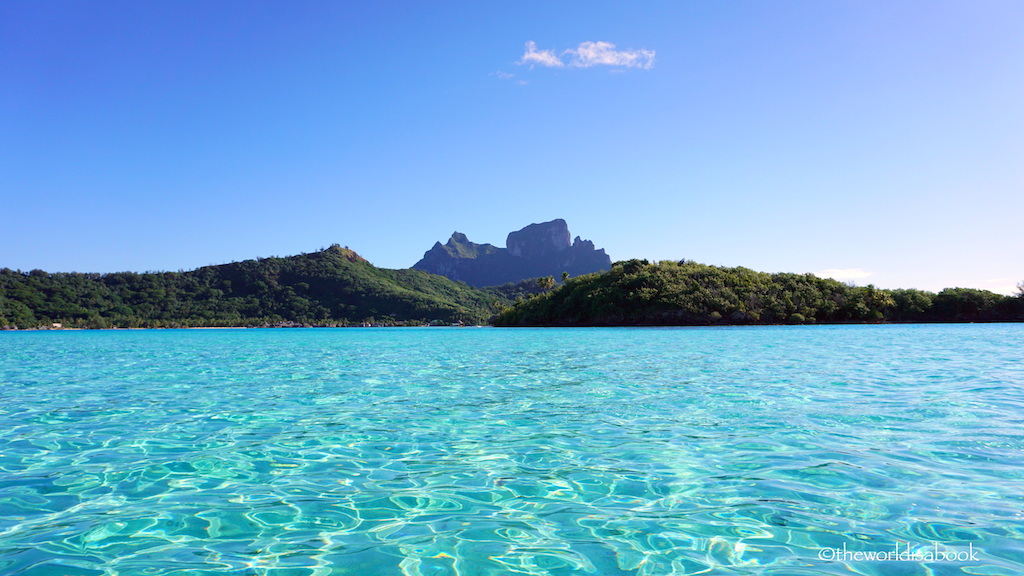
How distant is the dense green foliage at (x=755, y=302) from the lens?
93500mm

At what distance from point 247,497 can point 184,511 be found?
592 millimetres

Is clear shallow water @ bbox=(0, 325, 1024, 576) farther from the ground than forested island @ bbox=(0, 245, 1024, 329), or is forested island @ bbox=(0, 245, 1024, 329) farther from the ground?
forested island @ bbox=(0, 245, 1024, 329)

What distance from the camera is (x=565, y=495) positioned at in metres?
5.66

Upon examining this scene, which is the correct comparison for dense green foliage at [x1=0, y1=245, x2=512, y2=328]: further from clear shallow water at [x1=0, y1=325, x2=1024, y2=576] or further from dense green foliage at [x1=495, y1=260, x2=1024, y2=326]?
clear shallow water at [x1=0, y1=325, x2=1024, y2=576]

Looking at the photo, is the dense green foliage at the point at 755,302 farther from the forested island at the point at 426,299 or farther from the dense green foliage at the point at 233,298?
the dense green foliage at the point at 233,298

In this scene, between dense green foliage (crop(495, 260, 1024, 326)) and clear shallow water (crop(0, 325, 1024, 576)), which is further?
dense green foliage (crop(495, 260, 1024, 326))

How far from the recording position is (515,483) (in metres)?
6.12

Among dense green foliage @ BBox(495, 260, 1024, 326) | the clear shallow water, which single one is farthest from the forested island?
the clear shallow water

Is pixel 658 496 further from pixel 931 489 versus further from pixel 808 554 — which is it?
pixel 931 489

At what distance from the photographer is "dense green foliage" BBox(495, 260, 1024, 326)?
307 feet

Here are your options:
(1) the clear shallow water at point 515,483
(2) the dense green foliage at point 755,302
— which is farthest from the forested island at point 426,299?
(1) the clear shallow water at point 515,483

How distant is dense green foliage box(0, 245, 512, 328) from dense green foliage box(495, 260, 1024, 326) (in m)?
49.1

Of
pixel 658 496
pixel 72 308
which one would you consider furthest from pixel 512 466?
pixel 72 308

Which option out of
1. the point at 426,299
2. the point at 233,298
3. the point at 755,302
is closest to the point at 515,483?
the point at 755,302
